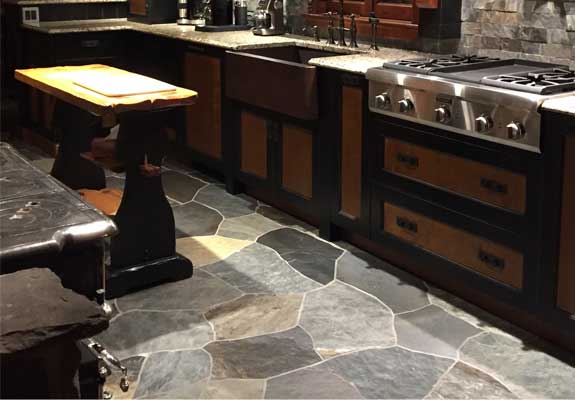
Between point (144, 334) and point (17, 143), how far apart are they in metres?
3.82

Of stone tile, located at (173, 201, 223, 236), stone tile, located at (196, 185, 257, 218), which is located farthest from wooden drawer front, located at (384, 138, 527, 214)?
stone tile, located at (196, 185, 257, 218)

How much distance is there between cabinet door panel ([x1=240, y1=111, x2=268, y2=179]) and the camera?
466cm

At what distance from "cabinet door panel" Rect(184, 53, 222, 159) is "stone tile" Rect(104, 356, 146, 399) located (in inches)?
93.5

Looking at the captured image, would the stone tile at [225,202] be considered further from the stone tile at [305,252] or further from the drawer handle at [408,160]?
the drawer handle at [408,160]

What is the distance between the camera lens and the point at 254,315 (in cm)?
338

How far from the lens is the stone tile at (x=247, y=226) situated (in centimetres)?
438

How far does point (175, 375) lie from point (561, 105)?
1660mm

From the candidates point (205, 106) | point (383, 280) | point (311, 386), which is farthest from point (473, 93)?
point (205, 106)

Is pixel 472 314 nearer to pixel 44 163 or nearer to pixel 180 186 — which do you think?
pixel 180 186

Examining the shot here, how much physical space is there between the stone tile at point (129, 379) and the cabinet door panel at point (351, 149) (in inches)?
56.0

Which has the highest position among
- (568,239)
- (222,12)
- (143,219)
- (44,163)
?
(222,12)

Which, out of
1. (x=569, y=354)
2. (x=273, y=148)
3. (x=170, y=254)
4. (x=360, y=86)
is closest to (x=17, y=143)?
(x=273, y=148)

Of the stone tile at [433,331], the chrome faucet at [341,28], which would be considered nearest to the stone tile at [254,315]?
the stone tile at [433,331]

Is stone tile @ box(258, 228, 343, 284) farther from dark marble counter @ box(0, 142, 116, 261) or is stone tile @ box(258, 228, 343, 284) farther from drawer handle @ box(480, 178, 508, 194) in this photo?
dark marble counter @ box(0, 142, 116, 261)
